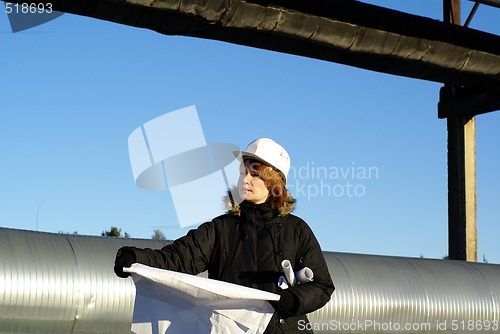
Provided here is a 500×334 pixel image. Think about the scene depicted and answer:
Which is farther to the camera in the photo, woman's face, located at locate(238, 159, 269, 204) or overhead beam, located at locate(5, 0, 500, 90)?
overhead beam, located at locate(5, 0, 500, 90)

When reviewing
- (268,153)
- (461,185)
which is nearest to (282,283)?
(268,153)

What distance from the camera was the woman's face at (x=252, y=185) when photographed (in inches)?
185

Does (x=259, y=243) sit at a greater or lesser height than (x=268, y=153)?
lesser

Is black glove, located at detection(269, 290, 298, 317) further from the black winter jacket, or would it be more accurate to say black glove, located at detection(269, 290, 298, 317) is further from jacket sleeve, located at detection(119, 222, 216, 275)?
jacket sleeve, located at detection(119, 222, 216, 275)

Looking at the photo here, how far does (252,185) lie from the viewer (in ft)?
15.5

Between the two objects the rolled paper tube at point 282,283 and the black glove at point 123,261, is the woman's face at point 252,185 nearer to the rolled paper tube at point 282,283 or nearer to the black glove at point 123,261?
the rolled paper tube at point 282,283

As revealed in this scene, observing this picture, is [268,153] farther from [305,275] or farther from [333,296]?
[333,296]

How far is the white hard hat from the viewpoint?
15.4 feet

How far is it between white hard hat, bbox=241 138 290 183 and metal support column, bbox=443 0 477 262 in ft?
29.1

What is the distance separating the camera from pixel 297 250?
469 cm

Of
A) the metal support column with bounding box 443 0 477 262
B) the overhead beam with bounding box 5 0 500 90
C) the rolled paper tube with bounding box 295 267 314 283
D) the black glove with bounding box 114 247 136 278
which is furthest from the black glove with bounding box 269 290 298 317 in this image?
the metal support column with bounding box 443 0 477 262

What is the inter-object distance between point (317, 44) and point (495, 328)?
5.10 m

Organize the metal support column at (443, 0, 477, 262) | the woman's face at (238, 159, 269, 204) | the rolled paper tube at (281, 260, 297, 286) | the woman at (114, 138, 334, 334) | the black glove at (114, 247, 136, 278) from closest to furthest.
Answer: the black glove at (114, 247, 136, 278) → the rolled paper tube at (281, 260, 297, 286) → the woman at (114, 138, 334, 334) → the woman's face at (238, 159, 269, 204) → the metal support column at (443, 0, 477, 262)

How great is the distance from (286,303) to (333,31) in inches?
226
